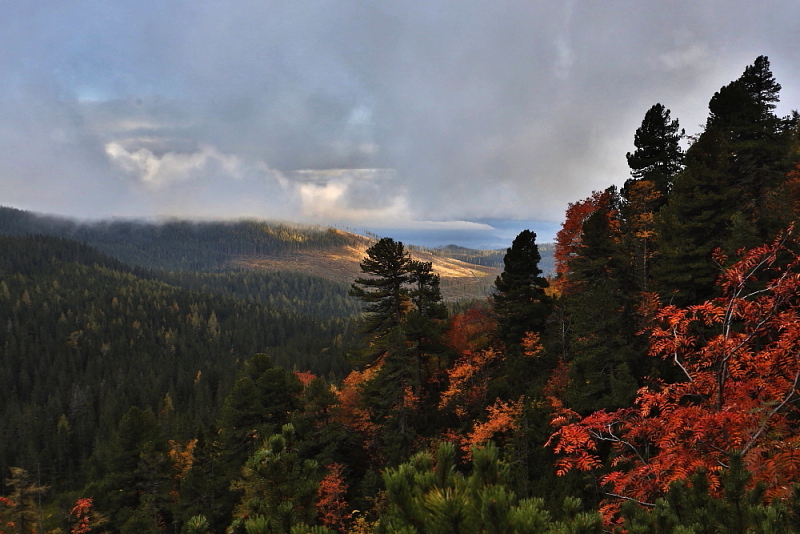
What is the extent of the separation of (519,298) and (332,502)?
22026 millimetres

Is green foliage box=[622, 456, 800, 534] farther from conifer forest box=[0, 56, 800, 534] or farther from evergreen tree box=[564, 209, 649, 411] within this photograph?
evergreen tree box=[564, 209, 649, 411]

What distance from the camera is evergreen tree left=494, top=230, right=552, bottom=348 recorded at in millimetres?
32625

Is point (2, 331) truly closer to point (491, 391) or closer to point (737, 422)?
point (491, 391)

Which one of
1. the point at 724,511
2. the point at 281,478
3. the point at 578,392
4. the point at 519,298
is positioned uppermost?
the point at 519,298

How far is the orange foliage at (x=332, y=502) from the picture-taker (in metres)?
25.4

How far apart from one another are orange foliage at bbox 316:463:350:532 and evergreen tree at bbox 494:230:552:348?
17.6 m

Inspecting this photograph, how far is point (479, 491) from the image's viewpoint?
3.31 m

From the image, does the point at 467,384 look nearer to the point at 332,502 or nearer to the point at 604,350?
the point at 604,350

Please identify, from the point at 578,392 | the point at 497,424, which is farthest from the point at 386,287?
the point at 578,392

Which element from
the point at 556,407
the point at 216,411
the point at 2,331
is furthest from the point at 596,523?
the point at 2,331

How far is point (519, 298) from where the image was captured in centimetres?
3338

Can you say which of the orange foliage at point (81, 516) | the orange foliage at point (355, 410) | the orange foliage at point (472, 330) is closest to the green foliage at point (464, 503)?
the orange foliage at point (355, 410)

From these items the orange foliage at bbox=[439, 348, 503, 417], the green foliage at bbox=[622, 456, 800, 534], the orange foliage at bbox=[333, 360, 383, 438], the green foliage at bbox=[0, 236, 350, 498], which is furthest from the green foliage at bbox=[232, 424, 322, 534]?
the green foliage at bbox=[0, 236, 350, 498]

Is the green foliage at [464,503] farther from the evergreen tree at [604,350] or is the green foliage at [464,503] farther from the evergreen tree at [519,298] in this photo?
the evergreen tree at [519,298]
